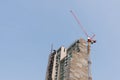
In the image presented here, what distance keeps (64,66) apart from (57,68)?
784cm

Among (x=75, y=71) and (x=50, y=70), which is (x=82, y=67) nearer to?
(x=75, y=71)

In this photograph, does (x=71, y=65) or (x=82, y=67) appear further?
(x=82, y=67)

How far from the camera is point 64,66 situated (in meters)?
187

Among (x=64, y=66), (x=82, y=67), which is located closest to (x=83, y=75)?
(x=82, y=67)

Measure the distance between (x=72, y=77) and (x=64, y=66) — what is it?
11.4m

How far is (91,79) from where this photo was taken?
193 m

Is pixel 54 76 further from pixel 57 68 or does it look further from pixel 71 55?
pixel 71 55

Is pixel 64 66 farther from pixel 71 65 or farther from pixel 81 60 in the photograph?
pixel 81 60

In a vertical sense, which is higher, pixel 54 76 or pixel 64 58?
pixel 64 58

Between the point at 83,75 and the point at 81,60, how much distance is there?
12.7 metres

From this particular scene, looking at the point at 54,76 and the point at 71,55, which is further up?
the point at 71,55

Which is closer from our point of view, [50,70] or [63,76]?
[63,76]

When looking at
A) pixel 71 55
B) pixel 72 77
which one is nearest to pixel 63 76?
pixel 72 77

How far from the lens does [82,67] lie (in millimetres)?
196750
